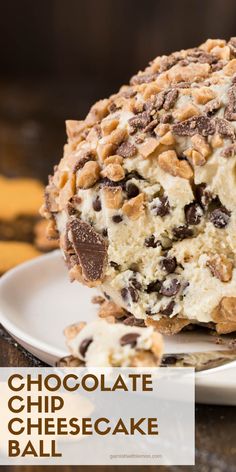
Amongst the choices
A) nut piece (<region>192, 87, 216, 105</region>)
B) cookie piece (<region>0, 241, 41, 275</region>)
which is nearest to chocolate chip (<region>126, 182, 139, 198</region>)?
nut piece (<region>192, 87, 216, 105</region>)

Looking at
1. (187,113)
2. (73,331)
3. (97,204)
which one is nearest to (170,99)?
(187,113)

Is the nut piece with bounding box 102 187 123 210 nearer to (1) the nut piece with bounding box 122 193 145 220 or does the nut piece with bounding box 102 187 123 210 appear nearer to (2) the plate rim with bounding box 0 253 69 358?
(1) the nut piece with bounding box 122 193 145 220

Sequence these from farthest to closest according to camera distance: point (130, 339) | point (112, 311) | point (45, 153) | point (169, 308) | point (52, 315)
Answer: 1. point (45, 153)
2. point (52, 315)
3. point (112, 311)
4. point (169, 308)
5. point (130, 339)

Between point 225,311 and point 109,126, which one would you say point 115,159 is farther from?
point 225,311

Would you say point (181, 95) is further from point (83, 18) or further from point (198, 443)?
point (83, 18)

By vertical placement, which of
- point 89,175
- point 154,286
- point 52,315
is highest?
point 89,175

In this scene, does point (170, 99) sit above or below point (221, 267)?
above

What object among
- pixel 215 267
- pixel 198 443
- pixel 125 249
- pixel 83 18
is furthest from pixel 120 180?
pixel 83 18
